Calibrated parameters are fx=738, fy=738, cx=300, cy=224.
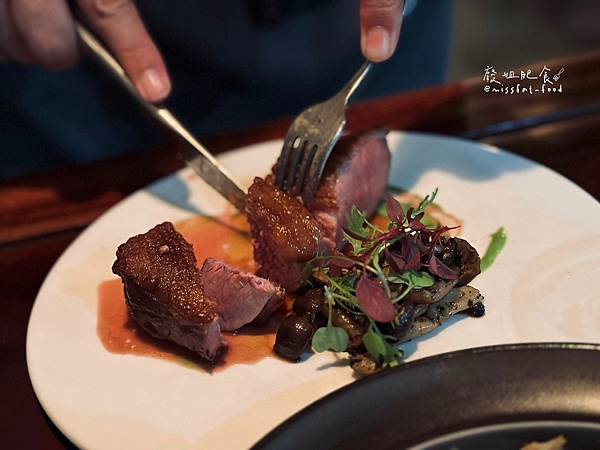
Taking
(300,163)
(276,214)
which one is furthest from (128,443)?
(300,163)

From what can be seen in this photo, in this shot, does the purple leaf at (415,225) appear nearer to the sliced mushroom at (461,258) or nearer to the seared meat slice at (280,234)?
the sliced mushroom at (461,258)

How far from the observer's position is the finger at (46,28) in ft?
7.64

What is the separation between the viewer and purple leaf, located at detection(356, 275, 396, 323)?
1.69m

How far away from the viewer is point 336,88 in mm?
3086

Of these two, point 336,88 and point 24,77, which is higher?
point 336,88

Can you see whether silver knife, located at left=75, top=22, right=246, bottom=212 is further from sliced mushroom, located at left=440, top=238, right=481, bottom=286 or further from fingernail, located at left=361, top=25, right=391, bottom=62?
sliced mushroom, located at left=440, top=238, right=481, bottom=286

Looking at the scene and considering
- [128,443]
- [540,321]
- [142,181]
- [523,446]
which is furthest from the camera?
[142,181]

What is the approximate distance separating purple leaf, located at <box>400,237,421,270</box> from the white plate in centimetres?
18

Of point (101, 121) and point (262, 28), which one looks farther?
point (101, 121)

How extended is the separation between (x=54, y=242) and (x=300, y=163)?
0.87 m

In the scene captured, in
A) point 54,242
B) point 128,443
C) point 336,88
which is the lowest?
point 54,242

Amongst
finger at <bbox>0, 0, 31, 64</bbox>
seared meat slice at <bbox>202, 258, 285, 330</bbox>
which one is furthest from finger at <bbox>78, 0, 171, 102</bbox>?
seared meat slice at <bbox>202, 258, 285, 330</bbox>

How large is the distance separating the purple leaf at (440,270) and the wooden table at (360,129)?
0.79 m

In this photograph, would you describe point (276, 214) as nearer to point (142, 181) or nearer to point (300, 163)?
point (300, 163)
